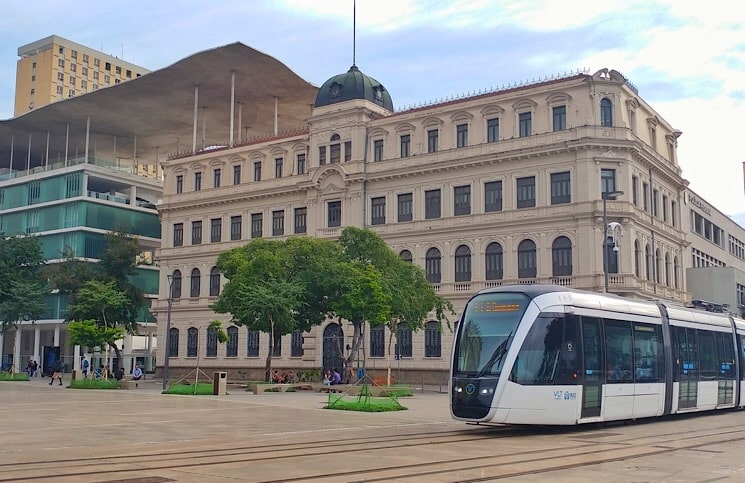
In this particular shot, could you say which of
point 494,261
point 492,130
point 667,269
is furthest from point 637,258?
point 492,130

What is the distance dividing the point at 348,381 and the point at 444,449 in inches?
1323

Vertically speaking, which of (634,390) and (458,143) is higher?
(458,143)

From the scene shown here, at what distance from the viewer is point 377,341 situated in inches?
2251

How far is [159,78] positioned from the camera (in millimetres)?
66062

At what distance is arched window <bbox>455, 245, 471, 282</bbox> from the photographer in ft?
179

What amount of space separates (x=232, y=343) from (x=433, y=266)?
17.4 meters

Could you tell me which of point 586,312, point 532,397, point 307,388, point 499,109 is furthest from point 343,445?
point 499,109

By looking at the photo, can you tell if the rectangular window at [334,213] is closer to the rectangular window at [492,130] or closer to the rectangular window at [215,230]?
the rectangular window at [215,230]

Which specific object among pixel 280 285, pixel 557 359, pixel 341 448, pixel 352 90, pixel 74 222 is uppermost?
pixel 352 90

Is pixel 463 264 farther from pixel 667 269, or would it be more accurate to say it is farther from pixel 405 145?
pixel 667 269

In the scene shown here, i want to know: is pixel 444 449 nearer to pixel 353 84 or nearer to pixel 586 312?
pixel 586 312

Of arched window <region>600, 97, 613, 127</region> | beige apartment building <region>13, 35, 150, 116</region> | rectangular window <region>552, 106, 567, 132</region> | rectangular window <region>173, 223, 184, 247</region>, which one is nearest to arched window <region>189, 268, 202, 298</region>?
rectangular window <region>173, 223, 184, 247</region>

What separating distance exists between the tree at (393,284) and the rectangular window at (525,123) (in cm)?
1132

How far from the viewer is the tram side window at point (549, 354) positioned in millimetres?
20047
